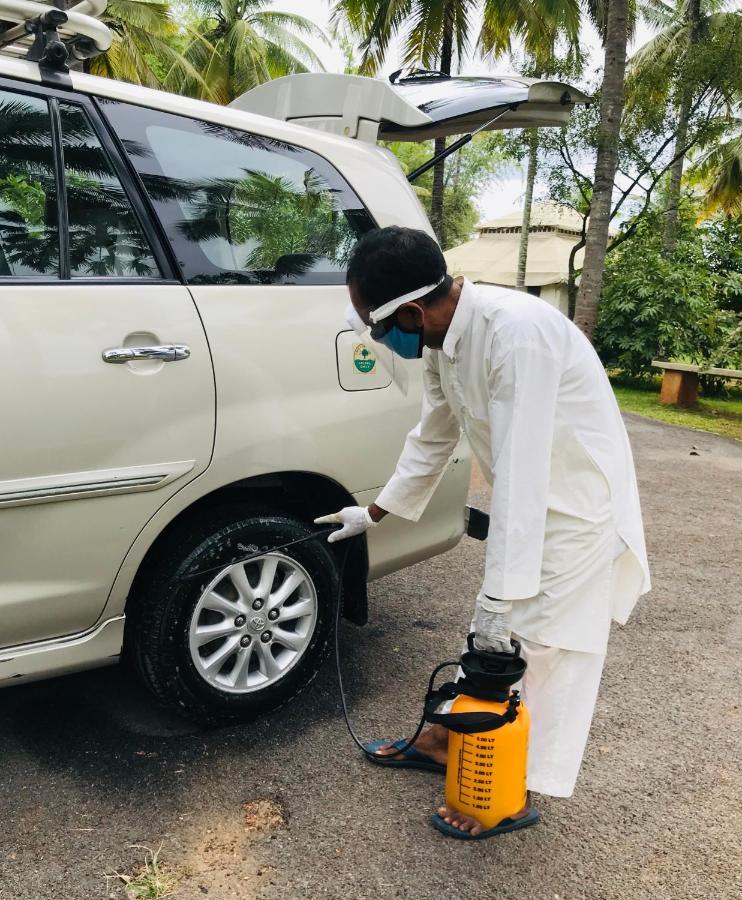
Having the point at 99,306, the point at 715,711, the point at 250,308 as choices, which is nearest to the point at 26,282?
the point at 99,306

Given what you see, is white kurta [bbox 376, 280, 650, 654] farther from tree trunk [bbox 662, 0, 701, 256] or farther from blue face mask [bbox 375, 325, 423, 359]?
tree trunk [bbox 662, 0, 701, 256]

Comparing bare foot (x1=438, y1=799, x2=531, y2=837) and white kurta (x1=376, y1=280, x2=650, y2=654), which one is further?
bare foot (x1=438, y1=799, x2=531, y2=837)

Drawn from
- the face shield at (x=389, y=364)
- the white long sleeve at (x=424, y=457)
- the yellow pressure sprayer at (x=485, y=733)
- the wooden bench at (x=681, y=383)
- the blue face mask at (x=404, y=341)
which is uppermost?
the blue face mask at (x=404, y=341)

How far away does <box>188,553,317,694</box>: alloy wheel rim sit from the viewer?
Answer: 8.37ft

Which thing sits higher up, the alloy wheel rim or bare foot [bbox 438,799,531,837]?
the alloy wheel rim

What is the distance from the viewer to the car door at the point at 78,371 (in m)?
2.12

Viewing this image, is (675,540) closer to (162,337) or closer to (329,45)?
(162,337)

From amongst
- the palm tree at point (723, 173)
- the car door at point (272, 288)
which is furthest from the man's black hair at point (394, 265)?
the palm tree at point (723, 173)

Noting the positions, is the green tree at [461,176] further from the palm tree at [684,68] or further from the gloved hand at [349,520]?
the gloved hand at [349,520]

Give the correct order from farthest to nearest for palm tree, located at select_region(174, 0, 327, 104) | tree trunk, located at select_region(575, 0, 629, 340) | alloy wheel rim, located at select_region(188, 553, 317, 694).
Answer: palm tree, located at select_region(174, 0, 327, 104) < tree trunk, located at select_region(575, 0, 629, 340) < alloy wheel rim, located at select_region(188, 553, 317, 694)

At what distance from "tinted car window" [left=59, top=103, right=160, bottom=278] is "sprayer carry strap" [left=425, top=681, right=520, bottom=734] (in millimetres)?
1466

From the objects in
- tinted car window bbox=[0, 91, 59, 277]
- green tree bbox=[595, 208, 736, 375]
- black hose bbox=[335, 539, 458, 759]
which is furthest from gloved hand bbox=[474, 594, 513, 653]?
green tree bbox=[595, 208, 736, 375]

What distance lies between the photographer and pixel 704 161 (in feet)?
87.5

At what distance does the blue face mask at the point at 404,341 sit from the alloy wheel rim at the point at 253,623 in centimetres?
82
